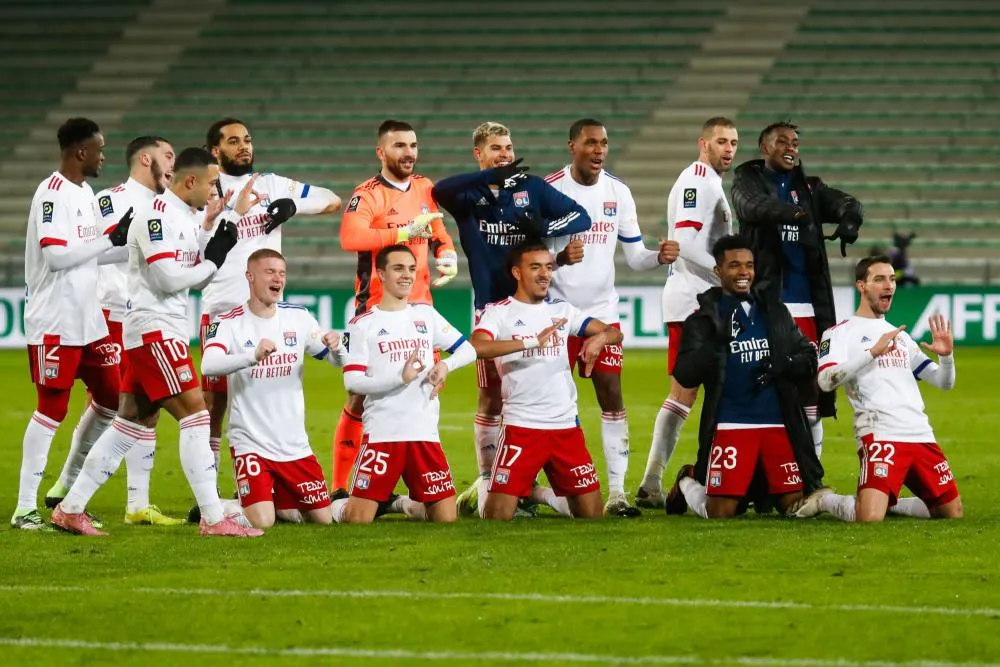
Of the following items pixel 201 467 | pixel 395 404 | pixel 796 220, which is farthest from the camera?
pixel 796 220

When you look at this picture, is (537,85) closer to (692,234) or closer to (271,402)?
(692,234)

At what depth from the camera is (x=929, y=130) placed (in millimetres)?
25516

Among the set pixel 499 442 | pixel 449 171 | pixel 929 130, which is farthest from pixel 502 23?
pixel 499 442

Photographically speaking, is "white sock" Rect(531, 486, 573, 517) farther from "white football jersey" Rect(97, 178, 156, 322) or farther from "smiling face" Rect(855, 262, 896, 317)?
"white football jersey" Rect(97, 178, 156, 322)

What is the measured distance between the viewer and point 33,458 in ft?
26.9

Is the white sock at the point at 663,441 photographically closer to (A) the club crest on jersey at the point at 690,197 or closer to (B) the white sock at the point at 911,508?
(A) the club crest on jersey at the point at 690,197

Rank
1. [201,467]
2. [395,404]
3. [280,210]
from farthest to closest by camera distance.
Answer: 1. [280,210]
2. [395,404]
3. [201,467]

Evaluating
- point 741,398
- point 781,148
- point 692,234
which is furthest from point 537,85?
point 741,398

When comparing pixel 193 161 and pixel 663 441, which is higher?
pixel 193 161

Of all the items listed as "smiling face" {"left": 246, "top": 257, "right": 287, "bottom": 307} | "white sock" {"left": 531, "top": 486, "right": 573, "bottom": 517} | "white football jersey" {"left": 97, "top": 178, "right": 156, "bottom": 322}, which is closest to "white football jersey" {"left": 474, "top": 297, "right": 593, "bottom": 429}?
"white sock" {"left": 531, "top": 486, "right": 573, "bottom": 517}

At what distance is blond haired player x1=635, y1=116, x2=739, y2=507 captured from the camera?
30.2ft

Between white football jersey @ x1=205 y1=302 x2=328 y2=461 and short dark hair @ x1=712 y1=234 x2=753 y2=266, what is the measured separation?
204cm

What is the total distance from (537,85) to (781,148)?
59.6ft

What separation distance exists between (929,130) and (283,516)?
19291 millimetres
